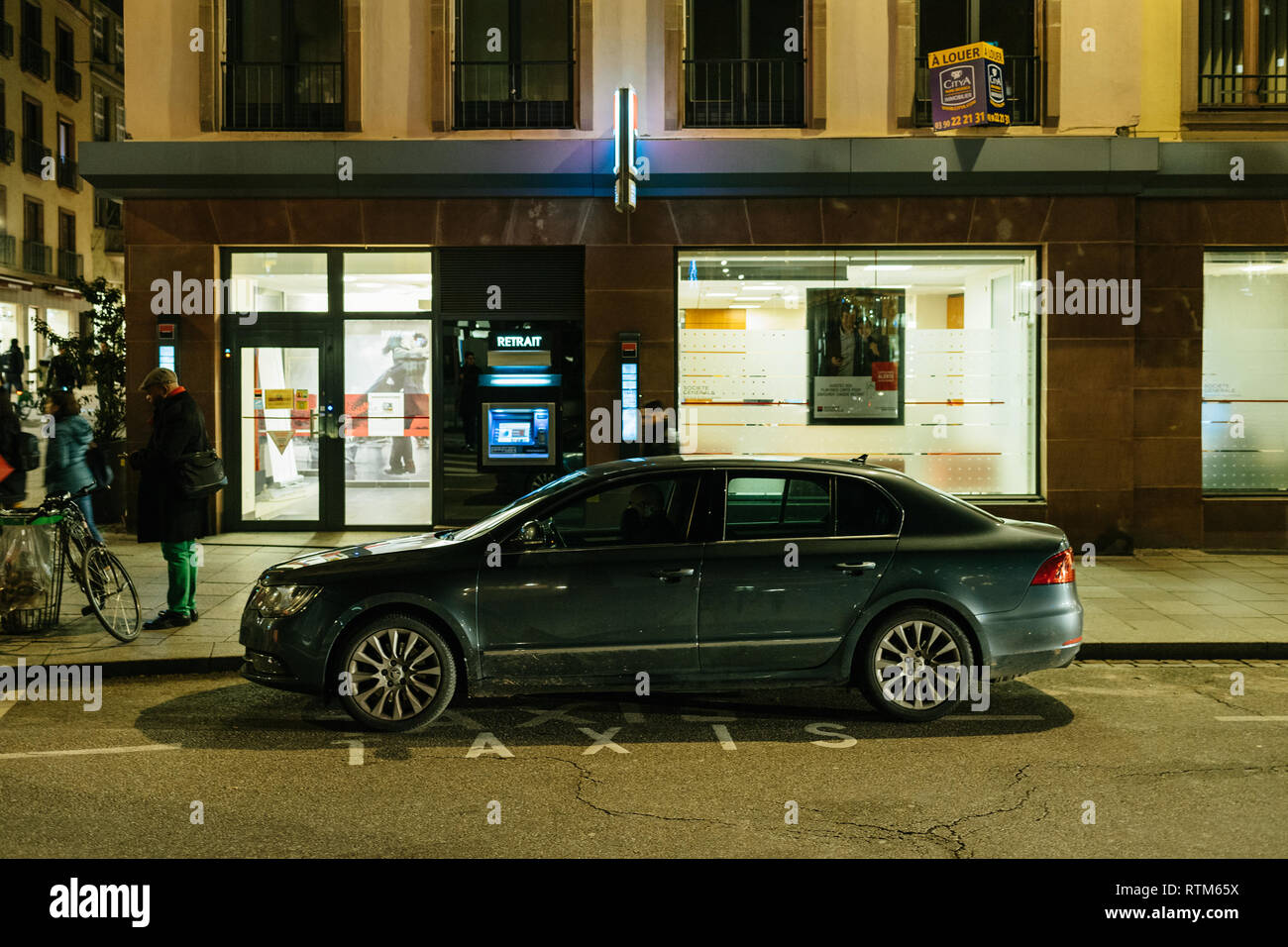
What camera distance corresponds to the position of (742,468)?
7188mm

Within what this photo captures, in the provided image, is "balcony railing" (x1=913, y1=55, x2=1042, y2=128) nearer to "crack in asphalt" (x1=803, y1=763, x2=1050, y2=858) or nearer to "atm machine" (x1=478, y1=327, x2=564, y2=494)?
"atm machine" (x1=478, y1=327, x2=564, y2=494)

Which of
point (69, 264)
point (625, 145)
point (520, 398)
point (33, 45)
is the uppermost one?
point (33, 45)

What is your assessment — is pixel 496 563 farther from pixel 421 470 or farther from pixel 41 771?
pixel 421 470

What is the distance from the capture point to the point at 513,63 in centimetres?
1420

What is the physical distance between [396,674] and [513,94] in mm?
9231

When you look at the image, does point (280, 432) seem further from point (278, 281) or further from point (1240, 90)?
point (1240, 90)

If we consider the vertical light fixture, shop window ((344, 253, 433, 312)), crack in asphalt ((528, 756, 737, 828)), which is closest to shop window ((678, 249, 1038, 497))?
the vertical light fixture

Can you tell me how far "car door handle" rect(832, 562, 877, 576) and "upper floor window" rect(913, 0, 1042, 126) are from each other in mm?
8567

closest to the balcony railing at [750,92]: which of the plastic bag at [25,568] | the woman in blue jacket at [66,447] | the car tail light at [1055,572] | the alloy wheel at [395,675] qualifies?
the woman in blue jacket at [66,447]

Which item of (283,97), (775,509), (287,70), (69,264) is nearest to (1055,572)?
(775,509)

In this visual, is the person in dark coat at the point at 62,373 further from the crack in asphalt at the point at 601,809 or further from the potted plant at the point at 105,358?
the crack in asphalt at the point at 601,809

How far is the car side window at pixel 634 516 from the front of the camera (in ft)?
23.0

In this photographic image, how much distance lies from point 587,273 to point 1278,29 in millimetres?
8443

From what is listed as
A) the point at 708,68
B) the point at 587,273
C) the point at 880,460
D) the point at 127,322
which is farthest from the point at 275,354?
the point at 880,460
